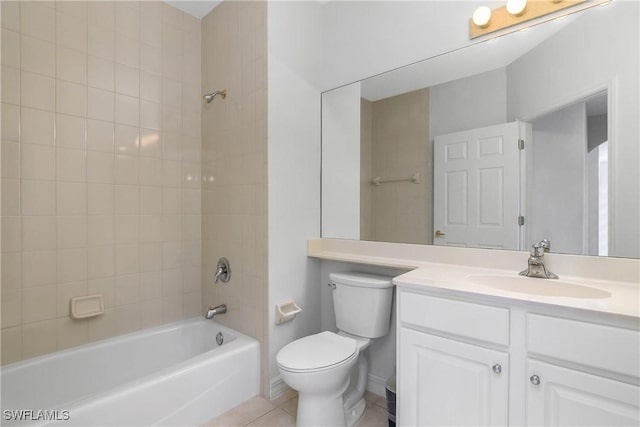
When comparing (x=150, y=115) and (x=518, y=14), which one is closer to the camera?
(x=518, y=14)

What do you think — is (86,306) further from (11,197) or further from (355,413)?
(355,413)

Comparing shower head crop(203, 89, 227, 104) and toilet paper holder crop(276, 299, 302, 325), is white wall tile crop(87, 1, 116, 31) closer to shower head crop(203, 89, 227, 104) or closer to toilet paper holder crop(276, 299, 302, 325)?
shower head crop(203, 89, 227, 104)

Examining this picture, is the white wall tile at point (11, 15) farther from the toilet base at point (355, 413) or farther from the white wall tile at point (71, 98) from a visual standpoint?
the toilet base at point (355, 413)

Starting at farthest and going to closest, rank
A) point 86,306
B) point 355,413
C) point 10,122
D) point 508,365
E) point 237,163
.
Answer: point 237,163 < point 86,306 < point 355,413 < point 10,122 < point 508,365

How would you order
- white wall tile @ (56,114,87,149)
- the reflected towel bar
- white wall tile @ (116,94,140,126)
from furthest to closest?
white wall tile @ (116,94,140,126), the reflected towel bar, white wall tile @ (56,114,87,149)

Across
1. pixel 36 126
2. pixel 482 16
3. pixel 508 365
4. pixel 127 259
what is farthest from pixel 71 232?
pixel 482 16

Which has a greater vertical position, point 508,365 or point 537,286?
point 537,286

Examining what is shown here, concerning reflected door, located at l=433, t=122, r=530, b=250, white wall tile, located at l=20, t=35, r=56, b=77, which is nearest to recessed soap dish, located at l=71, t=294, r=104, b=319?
white wall tile, located at l=20, t=35, r=56, b=77

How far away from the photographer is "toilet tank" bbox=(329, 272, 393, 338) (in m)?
1.76

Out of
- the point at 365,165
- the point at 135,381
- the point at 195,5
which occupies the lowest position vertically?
the point at 135,381

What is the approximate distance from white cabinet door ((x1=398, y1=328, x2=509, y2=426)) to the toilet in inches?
12.9

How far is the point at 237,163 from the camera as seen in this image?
2066mm

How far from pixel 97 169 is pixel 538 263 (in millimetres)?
2365

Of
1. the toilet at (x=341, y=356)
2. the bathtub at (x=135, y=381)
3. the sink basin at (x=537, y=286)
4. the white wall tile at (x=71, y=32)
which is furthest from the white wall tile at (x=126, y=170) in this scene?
the sink basin at (x=537, y=286)
